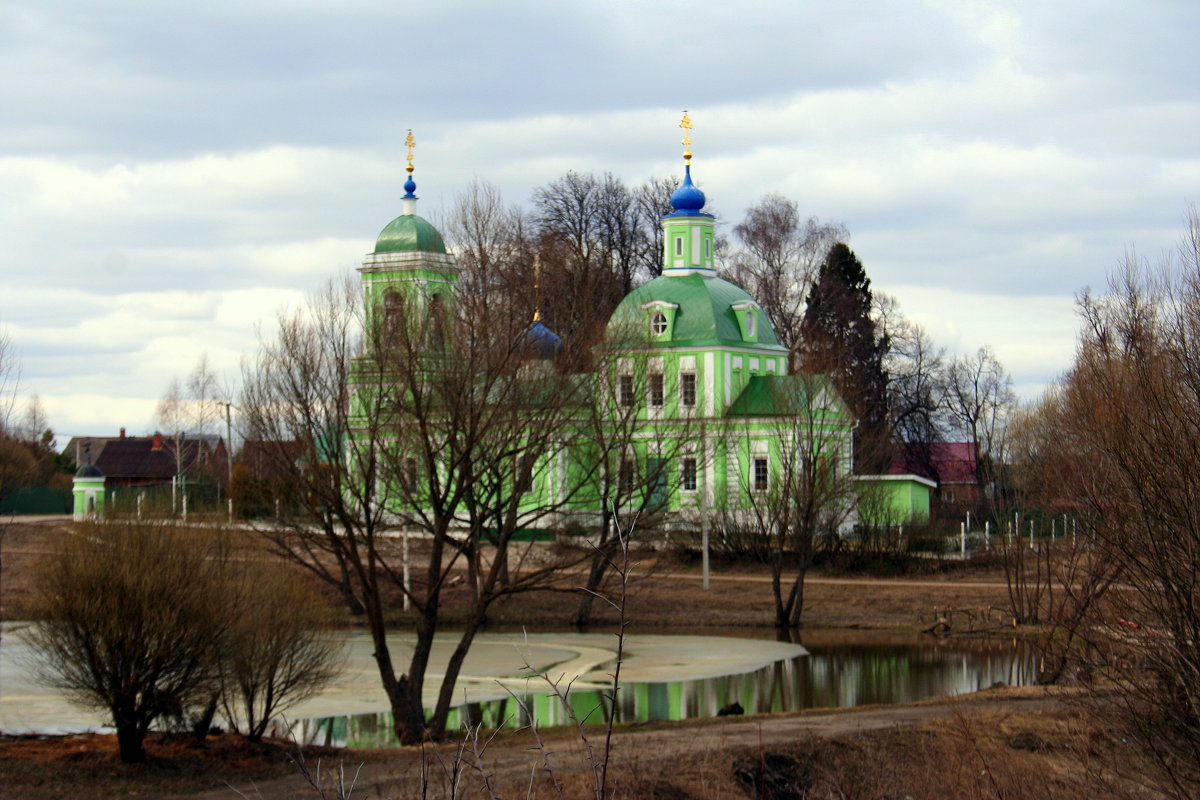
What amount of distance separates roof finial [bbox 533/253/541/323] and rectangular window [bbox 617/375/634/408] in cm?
685

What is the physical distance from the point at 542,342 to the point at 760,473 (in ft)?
88.4

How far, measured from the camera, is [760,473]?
47.4 m

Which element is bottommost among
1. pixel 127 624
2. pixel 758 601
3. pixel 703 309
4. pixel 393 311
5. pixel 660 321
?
pixel 758 601

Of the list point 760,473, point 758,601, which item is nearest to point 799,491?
point 758,601

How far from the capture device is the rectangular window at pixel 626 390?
29.5m

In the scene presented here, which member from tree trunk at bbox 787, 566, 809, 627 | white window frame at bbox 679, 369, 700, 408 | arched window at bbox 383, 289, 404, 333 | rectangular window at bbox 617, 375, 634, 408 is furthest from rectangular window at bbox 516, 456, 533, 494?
white window frame at bbox 679, 369, 700, 408

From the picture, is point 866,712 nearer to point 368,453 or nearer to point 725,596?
point 368,453

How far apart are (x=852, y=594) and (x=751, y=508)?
6204 millimetres

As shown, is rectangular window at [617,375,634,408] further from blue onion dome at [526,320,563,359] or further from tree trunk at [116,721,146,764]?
tree trunk at [116,721,146,764]

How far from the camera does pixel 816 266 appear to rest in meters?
60.8

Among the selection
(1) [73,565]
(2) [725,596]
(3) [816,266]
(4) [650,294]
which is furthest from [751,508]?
(1) [73,565]

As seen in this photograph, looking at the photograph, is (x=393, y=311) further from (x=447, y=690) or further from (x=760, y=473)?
(x=760, y=473)

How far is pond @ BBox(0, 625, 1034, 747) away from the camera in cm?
2191

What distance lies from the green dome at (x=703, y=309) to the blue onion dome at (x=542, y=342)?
2484cm
